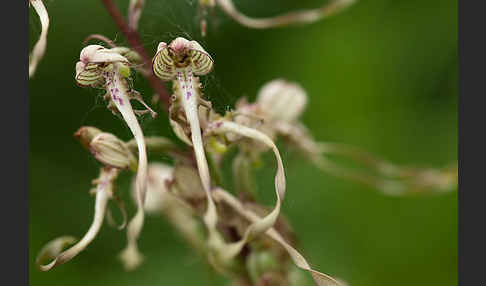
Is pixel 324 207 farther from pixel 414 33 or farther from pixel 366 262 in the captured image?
pixel 414 33

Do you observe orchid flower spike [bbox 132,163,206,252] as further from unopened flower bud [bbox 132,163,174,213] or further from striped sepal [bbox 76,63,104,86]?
striped sepal [bbox 76,63,104,86]

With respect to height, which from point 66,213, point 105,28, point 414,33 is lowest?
point 66,213

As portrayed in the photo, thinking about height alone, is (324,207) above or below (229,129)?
below

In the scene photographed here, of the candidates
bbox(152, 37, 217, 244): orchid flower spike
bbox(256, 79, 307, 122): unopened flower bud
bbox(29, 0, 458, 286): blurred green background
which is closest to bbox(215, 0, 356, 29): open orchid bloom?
bbox(256, 79, 307, 122): unopened flower bud

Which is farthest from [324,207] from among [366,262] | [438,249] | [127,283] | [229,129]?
[229,129]

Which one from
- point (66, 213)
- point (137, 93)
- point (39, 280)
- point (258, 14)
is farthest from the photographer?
point (258, 14)

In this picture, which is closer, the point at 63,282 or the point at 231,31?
the point at 63,282
